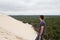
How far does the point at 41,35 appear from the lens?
11852 mm

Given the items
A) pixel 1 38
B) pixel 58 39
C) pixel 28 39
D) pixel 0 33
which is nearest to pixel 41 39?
pixel 1 38

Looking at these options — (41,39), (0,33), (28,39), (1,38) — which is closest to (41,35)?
(41,39)

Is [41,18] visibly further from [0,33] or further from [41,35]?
[0,33]

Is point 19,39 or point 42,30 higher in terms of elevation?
point 42,30

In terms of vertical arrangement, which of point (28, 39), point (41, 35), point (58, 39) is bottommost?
point (58, 39)

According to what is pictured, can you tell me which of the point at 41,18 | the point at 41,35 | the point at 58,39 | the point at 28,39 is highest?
the point at 41,18

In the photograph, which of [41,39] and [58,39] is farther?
[58,39]

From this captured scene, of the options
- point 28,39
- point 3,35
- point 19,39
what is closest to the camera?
point 3,35

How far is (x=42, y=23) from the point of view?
1184 centimetres

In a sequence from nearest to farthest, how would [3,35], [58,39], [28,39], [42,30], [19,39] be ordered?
1. [42,30]
2. [3,35]
3. [19,39]
4. [28,39]
5. [58,39]

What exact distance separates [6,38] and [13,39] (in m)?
0.58

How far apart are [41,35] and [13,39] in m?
4.03

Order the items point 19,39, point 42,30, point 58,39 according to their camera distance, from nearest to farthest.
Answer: point 42,30 → point 19,39 → point 58,39

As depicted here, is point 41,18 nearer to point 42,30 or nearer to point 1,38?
point 42,30
